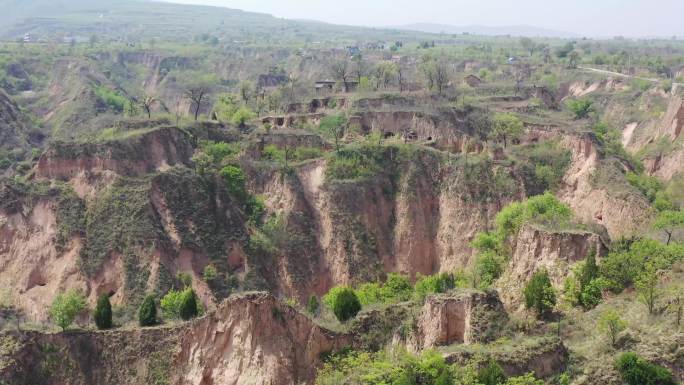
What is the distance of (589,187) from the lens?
194 feet

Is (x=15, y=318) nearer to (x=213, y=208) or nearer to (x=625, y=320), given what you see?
(x=213, y=208)

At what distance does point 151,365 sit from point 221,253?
16.9 metres

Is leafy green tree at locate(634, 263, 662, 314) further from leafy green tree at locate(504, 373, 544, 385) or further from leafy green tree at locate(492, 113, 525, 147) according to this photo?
leafy green tree at locate(492, 113, 525, 147)

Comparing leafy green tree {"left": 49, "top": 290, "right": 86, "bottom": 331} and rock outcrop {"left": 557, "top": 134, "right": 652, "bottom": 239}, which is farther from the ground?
rock outcrop {"left": 557, "top": 134, "right": 652, "bottom": 239}

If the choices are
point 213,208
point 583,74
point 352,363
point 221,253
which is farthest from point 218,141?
point 583,74

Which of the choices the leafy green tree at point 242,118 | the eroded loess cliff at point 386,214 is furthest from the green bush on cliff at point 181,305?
the leafy green tree at point 242,118

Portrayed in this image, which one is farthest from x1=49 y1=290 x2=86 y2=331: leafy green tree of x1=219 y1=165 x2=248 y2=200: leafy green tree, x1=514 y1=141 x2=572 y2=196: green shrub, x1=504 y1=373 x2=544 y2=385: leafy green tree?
x1=514 y1=141 x2=572 y2=196: green shrub

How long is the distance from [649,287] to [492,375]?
977cm

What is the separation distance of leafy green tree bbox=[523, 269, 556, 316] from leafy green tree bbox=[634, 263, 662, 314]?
12.8ft

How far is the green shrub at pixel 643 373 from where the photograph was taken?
86.5ft

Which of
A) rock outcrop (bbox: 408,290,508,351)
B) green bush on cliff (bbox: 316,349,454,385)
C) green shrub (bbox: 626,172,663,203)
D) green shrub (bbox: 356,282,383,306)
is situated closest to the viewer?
green bush on cliff (bbox: 316,349,454,385)

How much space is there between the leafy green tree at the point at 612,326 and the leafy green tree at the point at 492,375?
16.0 feet

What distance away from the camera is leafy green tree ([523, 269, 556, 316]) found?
3506 cm

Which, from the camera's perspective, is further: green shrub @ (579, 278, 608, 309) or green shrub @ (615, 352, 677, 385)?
green shrub @ (579, 278, 608, 309)
